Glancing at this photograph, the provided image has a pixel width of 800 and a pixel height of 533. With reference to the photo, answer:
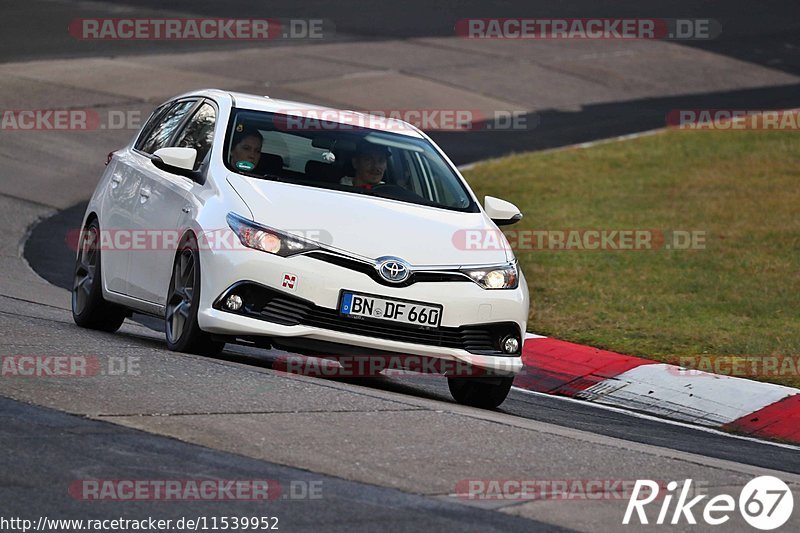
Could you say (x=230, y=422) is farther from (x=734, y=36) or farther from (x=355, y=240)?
(x=734, y=36)

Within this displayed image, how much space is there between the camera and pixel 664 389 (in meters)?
11.0

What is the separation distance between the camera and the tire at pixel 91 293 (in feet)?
34.8

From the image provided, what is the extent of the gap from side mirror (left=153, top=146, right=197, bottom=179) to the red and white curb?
3.09m

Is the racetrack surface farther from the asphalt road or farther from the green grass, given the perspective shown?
the green grass

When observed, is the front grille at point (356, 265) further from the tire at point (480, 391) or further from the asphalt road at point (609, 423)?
the asphalt road at point (609, 423)

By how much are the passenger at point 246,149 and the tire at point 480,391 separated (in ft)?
5.92

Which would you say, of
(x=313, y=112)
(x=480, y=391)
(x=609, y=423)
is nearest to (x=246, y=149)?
(x=313, y=112)

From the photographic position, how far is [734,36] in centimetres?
3541

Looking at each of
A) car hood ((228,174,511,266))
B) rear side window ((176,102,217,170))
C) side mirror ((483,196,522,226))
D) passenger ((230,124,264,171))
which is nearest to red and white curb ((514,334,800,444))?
side mirror ((483,196,522,226))

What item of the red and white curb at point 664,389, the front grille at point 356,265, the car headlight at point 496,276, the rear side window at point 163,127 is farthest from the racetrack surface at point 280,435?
the rear side window at point 163,127

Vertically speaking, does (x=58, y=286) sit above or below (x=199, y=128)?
below

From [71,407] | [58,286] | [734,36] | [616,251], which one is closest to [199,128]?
[71,407]

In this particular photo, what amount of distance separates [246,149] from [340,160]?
1.92ft

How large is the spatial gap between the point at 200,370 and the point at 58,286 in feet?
18.6
